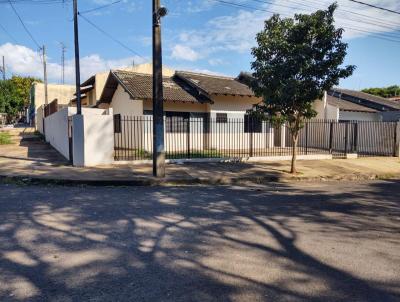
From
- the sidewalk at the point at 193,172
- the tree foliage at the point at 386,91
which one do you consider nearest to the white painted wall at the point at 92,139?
the sidewalk at the point at 193,172

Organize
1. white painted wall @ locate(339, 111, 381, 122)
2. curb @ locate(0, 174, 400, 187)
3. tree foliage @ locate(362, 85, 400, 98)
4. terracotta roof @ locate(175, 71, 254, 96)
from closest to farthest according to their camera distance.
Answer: curb @ locate(0, 174, 400, 187), terracotta roof @ locate(175, 71, 254, 96), white painted wall @ locate(339, 111, 381, 122), tree foliage @ locate(362, 85, 400, 98)

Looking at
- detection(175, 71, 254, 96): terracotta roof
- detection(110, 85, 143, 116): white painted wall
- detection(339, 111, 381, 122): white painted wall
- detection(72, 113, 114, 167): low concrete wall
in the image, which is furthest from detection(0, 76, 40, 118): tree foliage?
detection(339, 111, 381, 122): white painted wall

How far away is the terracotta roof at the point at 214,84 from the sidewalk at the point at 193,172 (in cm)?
642

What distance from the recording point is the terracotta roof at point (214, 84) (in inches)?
823

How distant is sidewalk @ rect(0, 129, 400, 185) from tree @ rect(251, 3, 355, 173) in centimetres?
250

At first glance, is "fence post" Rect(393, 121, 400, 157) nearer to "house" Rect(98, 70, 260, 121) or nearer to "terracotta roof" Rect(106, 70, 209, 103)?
"house" Rect(98, 70, 260, 121)

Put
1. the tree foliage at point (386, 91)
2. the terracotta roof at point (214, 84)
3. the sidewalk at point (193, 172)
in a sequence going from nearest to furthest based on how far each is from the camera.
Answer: the sidewalk at point (193, 172), the terracotta roof at point (214, 84), the tree foliage at point (386, 91)

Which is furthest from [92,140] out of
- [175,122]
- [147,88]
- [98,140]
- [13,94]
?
[13,94]

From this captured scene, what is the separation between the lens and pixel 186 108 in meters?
20.4

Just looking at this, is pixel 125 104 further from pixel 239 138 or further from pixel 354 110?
pixel 354 110

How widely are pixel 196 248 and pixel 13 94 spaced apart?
207ft

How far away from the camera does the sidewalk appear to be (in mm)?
10914

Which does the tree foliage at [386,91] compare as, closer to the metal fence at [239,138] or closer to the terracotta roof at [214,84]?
the metal fence at [239,138]

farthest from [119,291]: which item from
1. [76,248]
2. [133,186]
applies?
[133,186]
